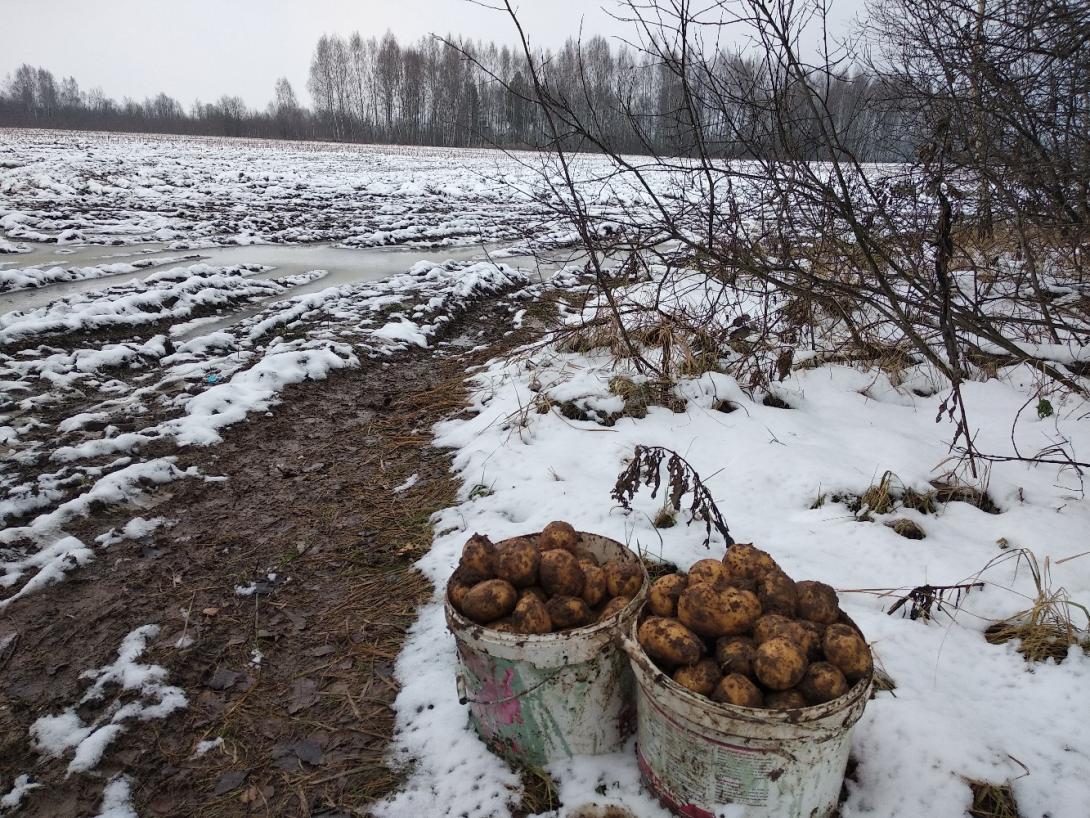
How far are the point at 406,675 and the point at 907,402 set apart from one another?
12.5 feet

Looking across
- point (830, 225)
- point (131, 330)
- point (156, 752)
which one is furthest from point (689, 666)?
point (131, 330)

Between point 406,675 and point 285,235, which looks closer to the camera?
point 406,675

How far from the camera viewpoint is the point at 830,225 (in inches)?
166

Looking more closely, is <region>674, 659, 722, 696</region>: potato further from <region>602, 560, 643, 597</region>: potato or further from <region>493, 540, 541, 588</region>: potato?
<region>493, 540, 541, 588</region>: potato

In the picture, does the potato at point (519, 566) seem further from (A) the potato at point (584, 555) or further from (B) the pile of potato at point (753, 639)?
(B) the pile of potato at point (753, 639)

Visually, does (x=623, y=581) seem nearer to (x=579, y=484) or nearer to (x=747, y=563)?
(x=747, y=563)

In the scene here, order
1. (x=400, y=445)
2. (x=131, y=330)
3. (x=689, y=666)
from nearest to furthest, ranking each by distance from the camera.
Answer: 1. (x=689, y=666)
2. (x=400, y=445)
3. (x=131, y=330)

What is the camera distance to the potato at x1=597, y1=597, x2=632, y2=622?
193 centimetres

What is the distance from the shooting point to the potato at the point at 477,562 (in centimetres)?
209

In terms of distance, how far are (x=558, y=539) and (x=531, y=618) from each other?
1.25 feet

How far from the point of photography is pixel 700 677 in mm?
1652

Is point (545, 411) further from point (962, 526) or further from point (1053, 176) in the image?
point (1053, 176)

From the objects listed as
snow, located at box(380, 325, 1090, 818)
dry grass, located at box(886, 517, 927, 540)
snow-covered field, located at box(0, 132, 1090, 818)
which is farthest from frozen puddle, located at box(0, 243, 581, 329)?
dry grass, located at box(886, 517, 927, 540)

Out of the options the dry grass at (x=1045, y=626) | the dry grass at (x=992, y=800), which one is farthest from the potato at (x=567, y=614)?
the dry grass at (x=1045, y=626)
